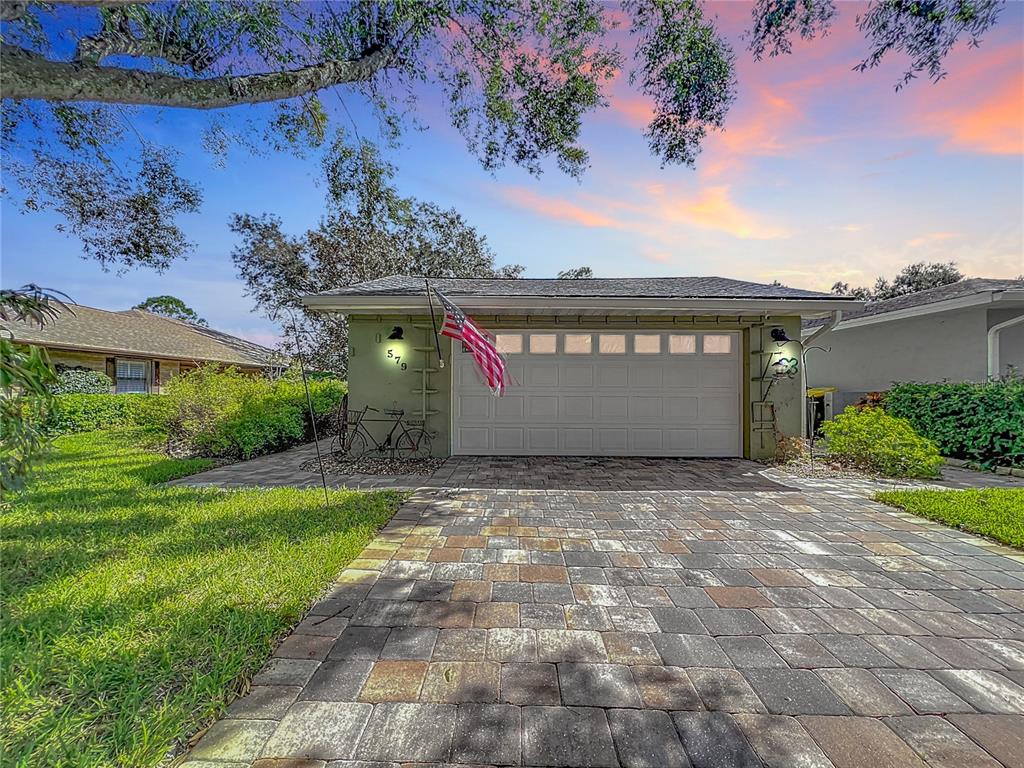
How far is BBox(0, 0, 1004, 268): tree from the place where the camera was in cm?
409

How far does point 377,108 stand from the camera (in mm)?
5891

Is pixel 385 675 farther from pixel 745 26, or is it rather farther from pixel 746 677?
pixel 745 26

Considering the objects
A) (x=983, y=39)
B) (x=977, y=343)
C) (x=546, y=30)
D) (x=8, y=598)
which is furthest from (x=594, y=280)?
(x=8, y=598)

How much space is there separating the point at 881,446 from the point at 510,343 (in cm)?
583

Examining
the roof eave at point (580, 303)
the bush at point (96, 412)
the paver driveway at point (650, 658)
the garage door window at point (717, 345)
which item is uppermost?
the roof eave at point (580, 303)

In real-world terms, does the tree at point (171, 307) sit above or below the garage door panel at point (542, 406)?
above

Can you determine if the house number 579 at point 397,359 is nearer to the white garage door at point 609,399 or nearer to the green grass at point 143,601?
the white garage door at point 609,399

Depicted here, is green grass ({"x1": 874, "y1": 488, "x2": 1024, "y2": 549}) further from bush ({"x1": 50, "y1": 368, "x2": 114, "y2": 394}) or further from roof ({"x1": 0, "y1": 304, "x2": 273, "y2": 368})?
bush ({"x1": 50, "y1": 368, "x2": 114, "y2": 394})

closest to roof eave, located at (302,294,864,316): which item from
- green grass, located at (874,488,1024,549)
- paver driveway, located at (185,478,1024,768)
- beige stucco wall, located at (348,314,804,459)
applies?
beige stucco wall, located at (348,314,804,459)

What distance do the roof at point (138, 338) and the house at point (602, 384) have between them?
8632 millimetres

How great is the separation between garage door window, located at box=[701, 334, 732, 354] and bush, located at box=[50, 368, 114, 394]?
Answer: 15751 mm

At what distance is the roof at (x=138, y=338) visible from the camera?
40.4 feet

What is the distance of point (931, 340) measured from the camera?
9539mm

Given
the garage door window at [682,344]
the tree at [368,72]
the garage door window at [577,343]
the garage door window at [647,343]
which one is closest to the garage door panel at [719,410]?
the garage door window at [682,344]
